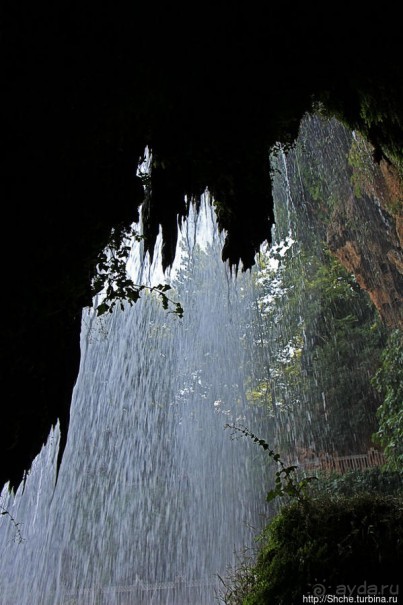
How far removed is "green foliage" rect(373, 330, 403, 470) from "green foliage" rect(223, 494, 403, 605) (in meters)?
6.81

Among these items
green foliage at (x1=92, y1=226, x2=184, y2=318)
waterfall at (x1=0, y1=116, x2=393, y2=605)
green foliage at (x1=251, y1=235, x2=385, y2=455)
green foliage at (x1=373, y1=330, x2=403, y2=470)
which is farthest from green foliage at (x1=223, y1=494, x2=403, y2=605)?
green foliage at (x1=251, y1=235, x2=385, y2=455)

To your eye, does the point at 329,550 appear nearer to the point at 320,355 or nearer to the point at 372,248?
the point at 372,248

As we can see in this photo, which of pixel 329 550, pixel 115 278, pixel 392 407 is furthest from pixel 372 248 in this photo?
pixel 329 550

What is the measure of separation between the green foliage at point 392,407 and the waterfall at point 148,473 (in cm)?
384

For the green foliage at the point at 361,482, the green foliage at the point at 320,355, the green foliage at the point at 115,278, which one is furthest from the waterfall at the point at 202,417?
the green foliage at the point at 115,278

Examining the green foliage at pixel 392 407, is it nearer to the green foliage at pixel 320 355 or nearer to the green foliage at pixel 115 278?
the green foliage at pixel 320 355

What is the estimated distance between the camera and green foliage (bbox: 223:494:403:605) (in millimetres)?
2883

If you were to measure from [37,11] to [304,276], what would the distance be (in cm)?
1581

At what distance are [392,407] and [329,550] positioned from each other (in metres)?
8.01

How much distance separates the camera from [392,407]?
10344 mm

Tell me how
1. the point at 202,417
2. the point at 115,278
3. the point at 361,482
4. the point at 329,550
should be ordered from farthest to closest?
the point at 202,417 < the point at 361,482 < the point at 115,278 < the point at 329,550

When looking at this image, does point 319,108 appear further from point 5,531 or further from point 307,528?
point 5,531

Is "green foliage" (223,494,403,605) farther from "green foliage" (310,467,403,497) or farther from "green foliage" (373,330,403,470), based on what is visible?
"green foliage" (310,467,403,497)

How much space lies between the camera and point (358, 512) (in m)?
3.38
